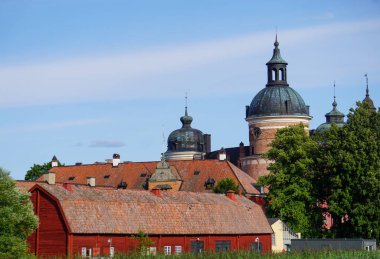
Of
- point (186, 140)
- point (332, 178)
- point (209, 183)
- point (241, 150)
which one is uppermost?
point (186, 140)

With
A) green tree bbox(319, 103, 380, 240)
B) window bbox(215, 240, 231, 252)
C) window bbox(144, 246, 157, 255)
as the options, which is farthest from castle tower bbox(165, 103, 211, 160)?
window bbox(144, 246, 157, 255)

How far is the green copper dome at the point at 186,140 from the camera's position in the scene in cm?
15400

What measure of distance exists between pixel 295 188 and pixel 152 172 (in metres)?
41.9

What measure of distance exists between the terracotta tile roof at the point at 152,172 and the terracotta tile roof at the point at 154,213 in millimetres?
34922

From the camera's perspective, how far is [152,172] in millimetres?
122188

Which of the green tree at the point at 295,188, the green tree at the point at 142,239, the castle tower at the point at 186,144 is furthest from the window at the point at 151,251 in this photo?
the castle tower at the point at 186,144

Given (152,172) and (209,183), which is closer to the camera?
(209,183)

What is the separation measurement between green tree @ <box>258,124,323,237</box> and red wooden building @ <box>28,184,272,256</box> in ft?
21.0

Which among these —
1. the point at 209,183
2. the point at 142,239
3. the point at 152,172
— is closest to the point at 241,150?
the point at 152,172

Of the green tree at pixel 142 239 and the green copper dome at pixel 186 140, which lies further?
the green copper dome at pixel 186 140

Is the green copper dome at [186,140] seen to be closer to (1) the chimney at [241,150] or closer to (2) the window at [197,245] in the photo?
(1) the chimney at [241,150]

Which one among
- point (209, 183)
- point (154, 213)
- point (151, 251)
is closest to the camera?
point (151, 251)

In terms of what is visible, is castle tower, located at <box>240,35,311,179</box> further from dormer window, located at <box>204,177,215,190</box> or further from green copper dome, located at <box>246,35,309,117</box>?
dormer window, located at <box>204,177,215,190</box>

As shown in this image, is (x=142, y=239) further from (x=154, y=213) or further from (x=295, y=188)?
(x=295, y=188)
